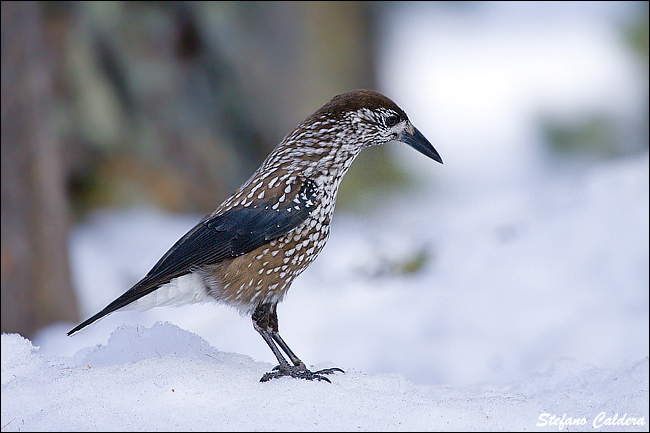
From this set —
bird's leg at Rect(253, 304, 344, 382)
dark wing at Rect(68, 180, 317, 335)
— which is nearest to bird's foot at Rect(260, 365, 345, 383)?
bird's leg at Rect(253, 304, 344, 382)

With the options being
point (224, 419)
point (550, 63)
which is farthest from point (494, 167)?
point (224, 419)

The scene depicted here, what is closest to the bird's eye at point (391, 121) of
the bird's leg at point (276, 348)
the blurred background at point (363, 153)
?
the bird's leg at point (276, 348)

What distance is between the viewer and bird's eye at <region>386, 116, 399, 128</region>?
3189 millimetres

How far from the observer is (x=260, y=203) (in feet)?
9.75

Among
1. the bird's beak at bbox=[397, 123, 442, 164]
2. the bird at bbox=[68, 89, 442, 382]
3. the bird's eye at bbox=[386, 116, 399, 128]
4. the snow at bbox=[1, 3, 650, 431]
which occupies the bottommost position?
the snow at bbox=[1, 3, 650, 431]

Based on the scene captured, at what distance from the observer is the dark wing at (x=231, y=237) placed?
290 centimetres

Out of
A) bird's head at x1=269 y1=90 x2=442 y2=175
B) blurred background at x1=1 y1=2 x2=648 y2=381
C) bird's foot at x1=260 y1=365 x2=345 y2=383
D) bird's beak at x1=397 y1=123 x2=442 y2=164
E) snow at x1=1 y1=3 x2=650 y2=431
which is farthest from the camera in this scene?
blurred background at x1=1 y1=2 x2=648 y2=381

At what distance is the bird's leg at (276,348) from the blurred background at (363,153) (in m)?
1.05

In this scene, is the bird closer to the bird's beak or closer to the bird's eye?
the bird's eye

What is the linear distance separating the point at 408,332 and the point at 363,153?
483 cm

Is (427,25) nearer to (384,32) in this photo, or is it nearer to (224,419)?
(384,32)

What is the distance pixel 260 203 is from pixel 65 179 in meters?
4.22

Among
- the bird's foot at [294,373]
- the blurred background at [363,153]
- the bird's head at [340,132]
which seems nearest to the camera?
the bird's foot at [294,373]

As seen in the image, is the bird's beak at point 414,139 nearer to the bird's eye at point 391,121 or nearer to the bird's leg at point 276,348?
the bird's eye at point 391,121
